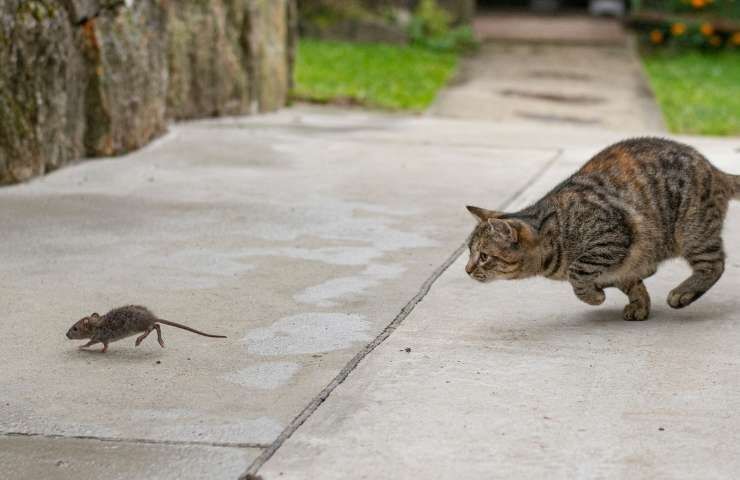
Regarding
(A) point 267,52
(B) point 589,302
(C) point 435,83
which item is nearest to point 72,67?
(A) point 267,52

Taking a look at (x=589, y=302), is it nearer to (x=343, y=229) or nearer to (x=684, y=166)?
(x=684, y=166)

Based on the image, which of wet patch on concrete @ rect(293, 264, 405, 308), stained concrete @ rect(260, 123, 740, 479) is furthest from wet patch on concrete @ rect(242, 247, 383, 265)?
stained concrete @ rect(260, 123, 740, 479)

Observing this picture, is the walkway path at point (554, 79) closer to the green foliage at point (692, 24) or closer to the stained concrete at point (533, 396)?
the green foliage at point (692, 24)

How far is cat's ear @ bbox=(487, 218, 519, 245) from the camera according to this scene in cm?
576

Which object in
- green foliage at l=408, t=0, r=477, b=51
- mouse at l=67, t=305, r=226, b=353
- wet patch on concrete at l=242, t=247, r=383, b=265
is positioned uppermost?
mouse at l=67, t=305, r=226, b=353

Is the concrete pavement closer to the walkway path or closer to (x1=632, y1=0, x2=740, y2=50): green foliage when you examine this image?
the walkway path

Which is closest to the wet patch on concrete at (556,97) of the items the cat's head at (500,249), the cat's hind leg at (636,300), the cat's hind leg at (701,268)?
the cat's hind leg at (701,268)

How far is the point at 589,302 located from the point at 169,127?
21.8ft

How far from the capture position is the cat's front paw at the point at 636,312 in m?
6.05

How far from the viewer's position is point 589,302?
6.00 metres

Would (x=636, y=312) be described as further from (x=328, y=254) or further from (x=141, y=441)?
(x=141, y=441)

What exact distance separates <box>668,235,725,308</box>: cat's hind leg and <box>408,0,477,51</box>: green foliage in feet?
50.5

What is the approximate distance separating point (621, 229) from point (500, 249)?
574mm

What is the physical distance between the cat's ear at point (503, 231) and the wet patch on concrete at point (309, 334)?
72 cm
